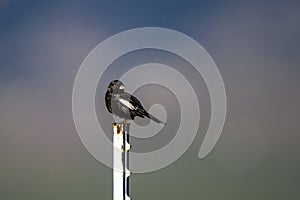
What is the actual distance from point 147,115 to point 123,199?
1.35 m

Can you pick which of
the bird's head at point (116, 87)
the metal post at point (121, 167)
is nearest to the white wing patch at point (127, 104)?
the bird's head at point (116, 87)

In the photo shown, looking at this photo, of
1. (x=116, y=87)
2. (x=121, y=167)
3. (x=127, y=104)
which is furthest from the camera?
(x=116, y=87)

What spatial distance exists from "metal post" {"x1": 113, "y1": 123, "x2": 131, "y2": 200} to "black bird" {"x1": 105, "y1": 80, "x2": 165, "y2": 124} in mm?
865

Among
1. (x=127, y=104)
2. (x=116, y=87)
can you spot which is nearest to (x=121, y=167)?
(x=127, y=104)

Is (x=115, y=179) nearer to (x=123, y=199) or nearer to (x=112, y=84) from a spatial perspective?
(x=123, y=199)

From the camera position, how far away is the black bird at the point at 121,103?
416cm

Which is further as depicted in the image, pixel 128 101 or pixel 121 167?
pixel 128 101

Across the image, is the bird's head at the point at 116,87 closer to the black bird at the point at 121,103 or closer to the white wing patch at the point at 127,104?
the black bird at the point at 121,103

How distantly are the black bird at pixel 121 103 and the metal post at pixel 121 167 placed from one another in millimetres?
865

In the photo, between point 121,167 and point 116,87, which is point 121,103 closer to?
point 116,87

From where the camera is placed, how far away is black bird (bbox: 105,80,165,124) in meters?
4.16

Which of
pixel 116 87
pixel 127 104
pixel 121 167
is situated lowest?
pixel 121 167

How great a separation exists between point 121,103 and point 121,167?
115 cm

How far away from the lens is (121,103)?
13.9 ft
